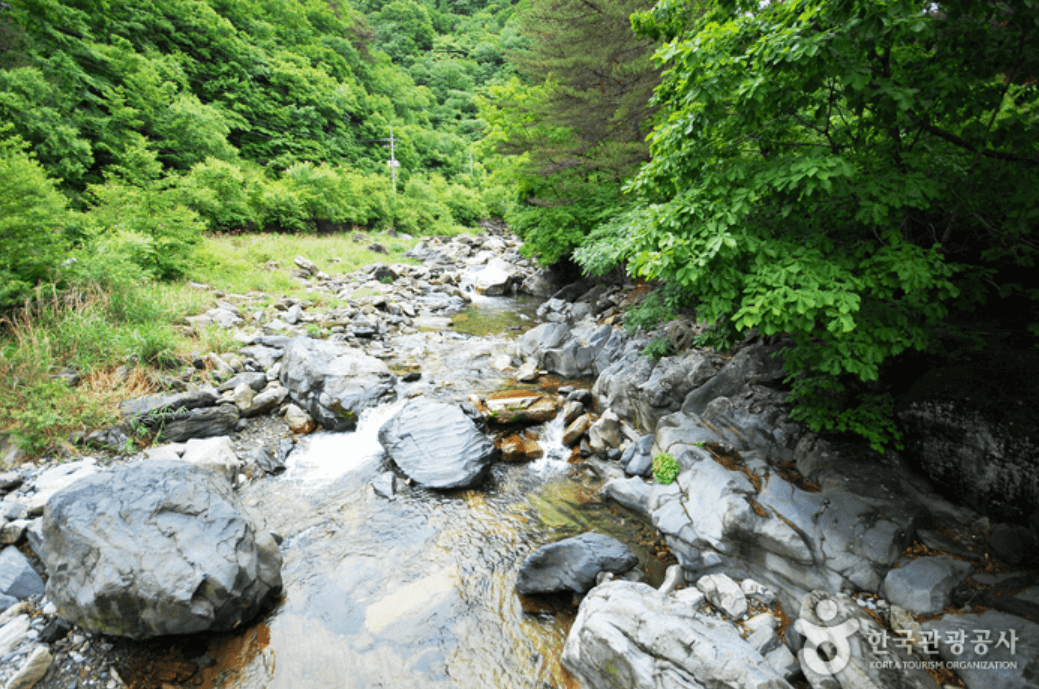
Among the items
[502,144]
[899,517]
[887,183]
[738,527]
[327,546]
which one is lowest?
[327,546]

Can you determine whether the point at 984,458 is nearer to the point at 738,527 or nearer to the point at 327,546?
the point at 738,527

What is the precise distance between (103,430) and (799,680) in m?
8.71

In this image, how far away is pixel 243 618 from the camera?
3953 millimetres

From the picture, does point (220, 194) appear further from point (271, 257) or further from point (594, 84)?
point (594, 84)

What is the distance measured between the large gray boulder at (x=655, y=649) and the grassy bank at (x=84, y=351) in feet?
22.9

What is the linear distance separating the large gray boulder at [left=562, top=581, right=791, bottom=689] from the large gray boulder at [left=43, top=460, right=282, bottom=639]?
322 cm

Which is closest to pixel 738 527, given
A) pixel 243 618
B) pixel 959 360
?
pixel 959 360

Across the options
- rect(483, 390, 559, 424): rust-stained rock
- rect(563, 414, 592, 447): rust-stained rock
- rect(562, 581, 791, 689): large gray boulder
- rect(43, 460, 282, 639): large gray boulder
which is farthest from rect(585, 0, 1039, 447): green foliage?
rect(43, 460, 282, 639): large gray boulder

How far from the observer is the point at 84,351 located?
6688 millimetres

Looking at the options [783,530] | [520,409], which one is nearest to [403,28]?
[520,409]

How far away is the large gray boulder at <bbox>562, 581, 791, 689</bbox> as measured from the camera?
3.17 meters

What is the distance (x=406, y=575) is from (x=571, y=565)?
6.35ft

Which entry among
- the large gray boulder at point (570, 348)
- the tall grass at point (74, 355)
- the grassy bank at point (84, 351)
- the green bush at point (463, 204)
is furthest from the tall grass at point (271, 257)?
the green bush at point (463, 204)

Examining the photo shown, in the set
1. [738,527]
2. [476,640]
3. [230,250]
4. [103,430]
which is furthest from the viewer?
[230,250]
